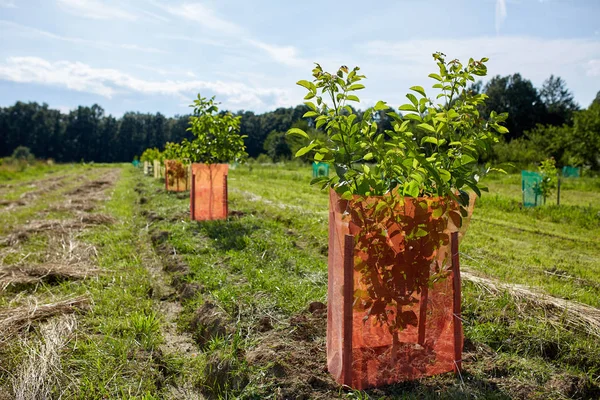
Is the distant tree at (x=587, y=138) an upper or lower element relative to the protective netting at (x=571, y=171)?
upper

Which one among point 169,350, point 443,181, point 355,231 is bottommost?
point 169,350

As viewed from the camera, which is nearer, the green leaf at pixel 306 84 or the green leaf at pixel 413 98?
the green leaf at pixel 306 84

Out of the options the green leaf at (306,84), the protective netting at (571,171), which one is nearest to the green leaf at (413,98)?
the green leaf at (306,84)

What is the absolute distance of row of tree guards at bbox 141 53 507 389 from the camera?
2.71 m

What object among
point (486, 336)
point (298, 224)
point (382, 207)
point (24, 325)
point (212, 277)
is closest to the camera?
point (382, 207)

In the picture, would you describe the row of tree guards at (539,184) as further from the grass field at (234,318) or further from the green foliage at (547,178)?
the grass field at (234,318)

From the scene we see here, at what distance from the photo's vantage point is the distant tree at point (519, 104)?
195ft

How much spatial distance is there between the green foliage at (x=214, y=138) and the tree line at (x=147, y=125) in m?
44.2

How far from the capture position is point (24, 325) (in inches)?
152

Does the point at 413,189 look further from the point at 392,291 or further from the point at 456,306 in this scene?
the point at 456,306

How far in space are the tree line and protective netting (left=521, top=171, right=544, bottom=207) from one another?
40990 mm

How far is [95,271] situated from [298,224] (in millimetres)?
3746

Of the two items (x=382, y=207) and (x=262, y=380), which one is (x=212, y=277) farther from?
(x=382, y=207)

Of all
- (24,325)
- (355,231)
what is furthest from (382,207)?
(24,325)
